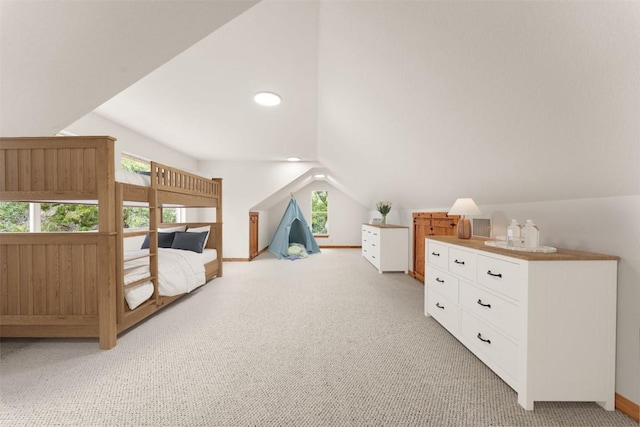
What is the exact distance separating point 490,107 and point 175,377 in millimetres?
2428

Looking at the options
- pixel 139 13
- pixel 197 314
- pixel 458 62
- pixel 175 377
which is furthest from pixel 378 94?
pixel 197 314

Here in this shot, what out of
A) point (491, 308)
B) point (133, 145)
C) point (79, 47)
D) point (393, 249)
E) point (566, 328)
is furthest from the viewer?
point (393, 249)

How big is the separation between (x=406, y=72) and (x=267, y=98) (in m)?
1.61

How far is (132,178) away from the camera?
2.46m

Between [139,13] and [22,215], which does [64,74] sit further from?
[22,215]

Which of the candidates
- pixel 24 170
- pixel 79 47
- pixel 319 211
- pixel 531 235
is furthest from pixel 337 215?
pixel 79 47

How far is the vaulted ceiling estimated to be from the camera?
1030 mm

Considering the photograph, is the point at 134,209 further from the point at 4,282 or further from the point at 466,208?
the point at 466,208

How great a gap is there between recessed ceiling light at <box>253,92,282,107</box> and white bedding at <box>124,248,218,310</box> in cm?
199

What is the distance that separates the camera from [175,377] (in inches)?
62.5

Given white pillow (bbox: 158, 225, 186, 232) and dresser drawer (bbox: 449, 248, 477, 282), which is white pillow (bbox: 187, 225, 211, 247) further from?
dresser drawer (bbox: 449, 248, 477, 282)

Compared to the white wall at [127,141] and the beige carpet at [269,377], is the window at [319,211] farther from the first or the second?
the beige carpet at [269,377]

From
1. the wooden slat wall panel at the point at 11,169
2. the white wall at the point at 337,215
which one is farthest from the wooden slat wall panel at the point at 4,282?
the white wall at the point at 337,215

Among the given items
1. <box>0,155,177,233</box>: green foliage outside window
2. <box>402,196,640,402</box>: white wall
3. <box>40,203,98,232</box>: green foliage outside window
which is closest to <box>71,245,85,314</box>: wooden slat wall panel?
<box>0,155,177,233</box>: green foliage outside window
